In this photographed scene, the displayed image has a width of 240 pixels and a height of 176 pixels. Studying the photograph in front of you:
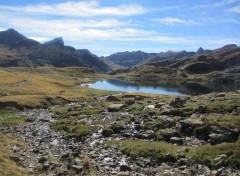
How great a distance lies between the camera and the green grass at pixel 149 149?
123ft

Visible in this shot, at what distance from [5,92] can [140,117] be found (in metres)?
55.5

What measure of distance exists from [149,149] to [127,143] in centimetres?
428

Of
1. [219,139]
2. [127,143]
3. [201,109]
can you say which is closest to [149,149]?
[127,143]

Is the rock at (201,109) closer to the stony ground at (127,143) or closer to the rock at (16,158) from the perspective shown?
the stony ground at (127,143)

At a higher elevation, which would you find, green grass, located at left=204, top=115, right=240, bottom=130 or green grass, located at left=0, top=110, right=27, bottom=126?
green grass, located at left=204, top=115, right=240, bottom=130

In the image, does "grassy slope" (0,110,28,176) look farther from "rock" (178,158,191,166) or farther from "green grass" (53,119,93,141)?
"rock" (178,158,191,166)

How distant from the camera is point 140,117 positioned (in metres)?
60.2

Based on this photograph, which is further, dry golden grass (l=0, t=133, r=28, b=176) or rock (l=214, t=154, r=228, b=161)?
rock (l=214, t=154, r=228, b=161)

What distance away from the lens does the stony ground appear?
111 ft

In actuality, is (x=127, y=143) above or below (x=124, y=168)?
above

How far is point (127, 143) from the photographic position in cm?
4306

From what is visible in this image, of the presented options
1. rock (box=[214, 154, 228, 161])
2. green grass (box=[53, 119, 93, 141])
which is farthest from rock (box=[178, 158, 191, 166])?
green grass (box=[53, 119, 93, 141])

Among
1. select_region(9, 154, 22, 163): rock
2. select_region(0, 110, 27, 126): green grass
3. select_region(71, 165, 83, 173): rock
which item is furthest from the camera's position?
select_region(0, 110, 27, 126): green grass

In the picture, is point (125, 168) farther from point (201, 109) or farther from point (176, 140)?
point (201, 109)
